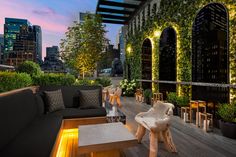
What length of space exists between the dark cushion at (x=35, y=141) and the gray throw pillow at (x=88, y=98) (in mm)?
1131

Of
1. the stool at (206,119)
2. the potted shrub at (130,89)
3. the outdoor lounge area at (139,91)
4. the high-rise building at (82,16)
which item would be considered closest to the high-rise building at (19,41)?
the high-rise building at (82,16)

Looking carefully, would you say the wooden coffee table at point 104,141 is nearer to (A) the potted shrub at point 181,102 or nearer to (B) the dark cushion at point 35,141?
(B) the dark cushion at point 35,141

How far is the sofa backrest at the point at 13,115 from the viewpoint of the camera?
1914 mm

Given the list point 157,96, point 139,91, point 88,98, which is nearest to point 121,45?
point 139,91

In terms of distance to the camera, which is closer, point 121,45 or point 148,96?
point 148,96

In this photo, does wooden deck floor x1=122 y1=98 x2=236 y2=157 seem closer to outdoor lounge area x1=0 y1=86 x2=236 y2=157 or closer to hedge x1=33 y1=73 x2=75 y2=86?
outdoor lounge area x1=0 y1=86 x2=236 y2=157

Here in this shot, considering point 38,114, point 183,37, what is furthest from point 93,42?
point 38,114

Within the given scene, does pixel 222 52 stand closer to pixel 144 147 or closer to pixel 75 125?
pixel 144 147

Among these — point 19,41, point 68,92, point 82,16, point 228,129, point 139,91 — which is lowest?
point 228,129

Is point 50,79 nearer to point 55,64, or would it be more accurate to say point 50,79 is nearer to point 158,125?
point 158,125

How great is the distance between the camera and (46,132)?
233 centimetres

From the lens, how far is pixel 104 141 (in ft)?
6.55

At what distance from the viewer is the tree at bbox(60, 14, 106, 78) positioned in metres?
8.35

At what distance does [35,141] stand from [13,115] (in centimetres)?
52
